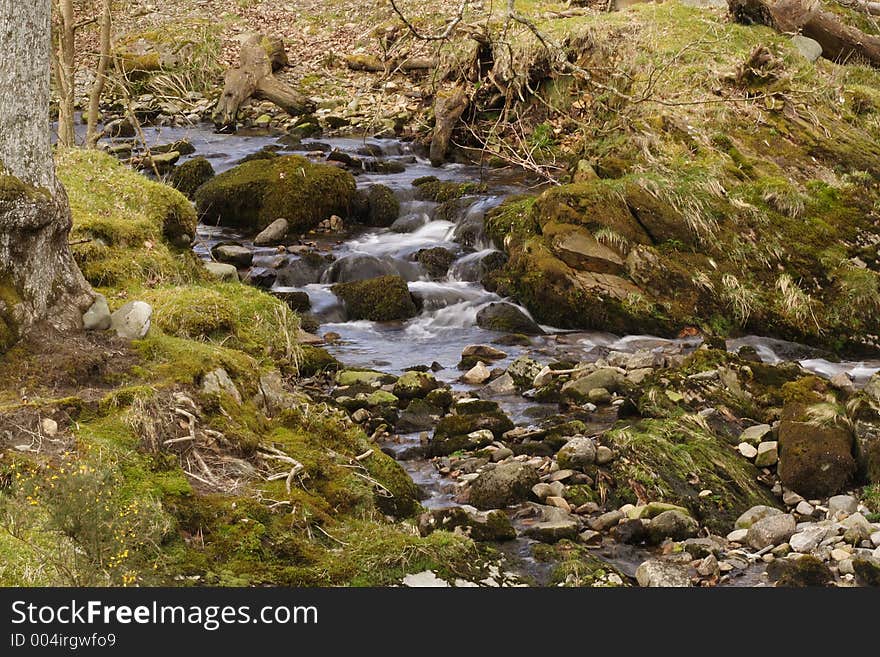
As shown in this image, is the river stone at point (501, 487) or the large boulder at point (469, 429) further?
the large boulder at point (469, 429)

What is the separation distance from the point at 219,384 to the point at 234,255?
7164 mm

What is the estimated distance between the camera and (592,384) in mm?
9602

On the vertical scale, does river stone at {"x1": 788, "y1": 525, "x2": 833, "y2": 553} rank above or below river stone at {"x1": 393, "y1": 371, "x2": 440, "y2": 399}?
above

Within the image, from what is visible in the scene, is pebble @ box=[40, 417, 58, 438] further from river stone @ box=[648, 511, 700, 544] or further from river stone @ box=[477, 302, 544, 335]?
river stone @ box=[477, 302, 544, 335]

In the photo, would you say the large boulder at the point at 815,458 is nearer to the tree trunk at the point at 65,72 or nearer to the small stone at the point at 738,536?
the small stone at the point at 738,536

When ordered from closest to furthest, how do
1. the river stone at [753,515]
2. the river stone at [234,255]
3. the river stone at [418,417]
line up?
1. the river stone at [753,515]
2. the river stone at [418,417]
3. the river stone at [234,255]

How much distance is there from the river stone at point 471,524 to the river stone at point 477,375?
11.8ft

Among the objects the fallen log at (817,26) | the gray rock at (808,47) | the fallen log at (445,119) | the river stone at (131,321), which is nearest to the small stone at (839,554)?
the river stone at (131,321)

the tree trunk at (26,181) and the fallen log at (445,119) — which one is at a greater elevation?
the tree trunk at (26,181)

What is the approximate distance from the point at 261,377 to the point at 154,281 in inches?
82.4

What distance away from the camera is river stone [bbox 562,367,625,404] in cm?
948

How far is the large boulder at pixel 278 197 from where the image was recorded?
15250 millimetres

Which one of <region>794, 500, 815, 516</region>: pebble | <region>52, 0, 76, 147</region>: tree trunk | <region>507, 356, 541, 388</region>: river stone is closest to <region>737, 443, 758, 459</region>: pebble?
<region>794, 500, 815, 516</region>: pebble

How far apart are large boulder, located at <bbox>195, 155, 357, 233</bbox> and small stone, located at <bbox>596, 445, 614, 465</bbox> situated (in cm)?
863
